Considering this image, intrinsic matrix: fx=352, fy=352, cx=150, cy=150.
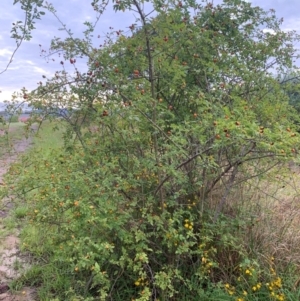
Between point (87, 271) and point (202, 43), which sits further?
point (87, 271)

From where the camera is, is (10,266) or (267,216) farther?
(10,266)

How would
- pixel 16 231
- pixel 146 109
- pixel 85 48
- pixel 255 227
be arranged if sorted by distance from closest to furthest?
pixel 146 109 → pixel 85 48 → pixel 255 227 → pixel 16 231

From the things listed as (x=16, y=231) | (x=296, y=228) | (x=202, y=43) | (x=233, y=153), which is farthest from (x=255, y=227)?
(x=16, y=231)

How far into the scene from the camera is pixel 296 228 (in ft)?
9.04

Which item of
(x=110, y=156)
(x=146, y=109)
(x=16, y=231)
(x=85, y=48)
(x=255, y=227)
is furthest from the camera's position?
(x=16, y=231)

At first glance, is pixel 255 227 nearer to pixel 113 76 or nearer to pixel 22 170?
pixel 113 76

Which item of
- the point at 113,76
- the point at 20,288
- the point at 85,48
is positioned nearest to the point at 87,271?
the point at 20,288

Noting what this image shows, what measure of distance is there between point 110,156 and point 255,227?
1.25 metres

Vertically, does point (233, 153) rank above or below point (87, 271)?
above

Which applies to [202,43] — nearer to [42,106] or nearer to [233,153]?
[233,153]

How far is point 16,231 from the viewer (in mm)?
3531

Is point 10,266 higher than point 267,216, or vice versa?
point 267,216

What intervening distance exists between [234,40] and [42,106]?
60.4 inches

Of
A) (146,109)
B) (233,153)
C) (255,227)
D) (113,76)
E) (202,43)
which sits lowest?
(255,227)
